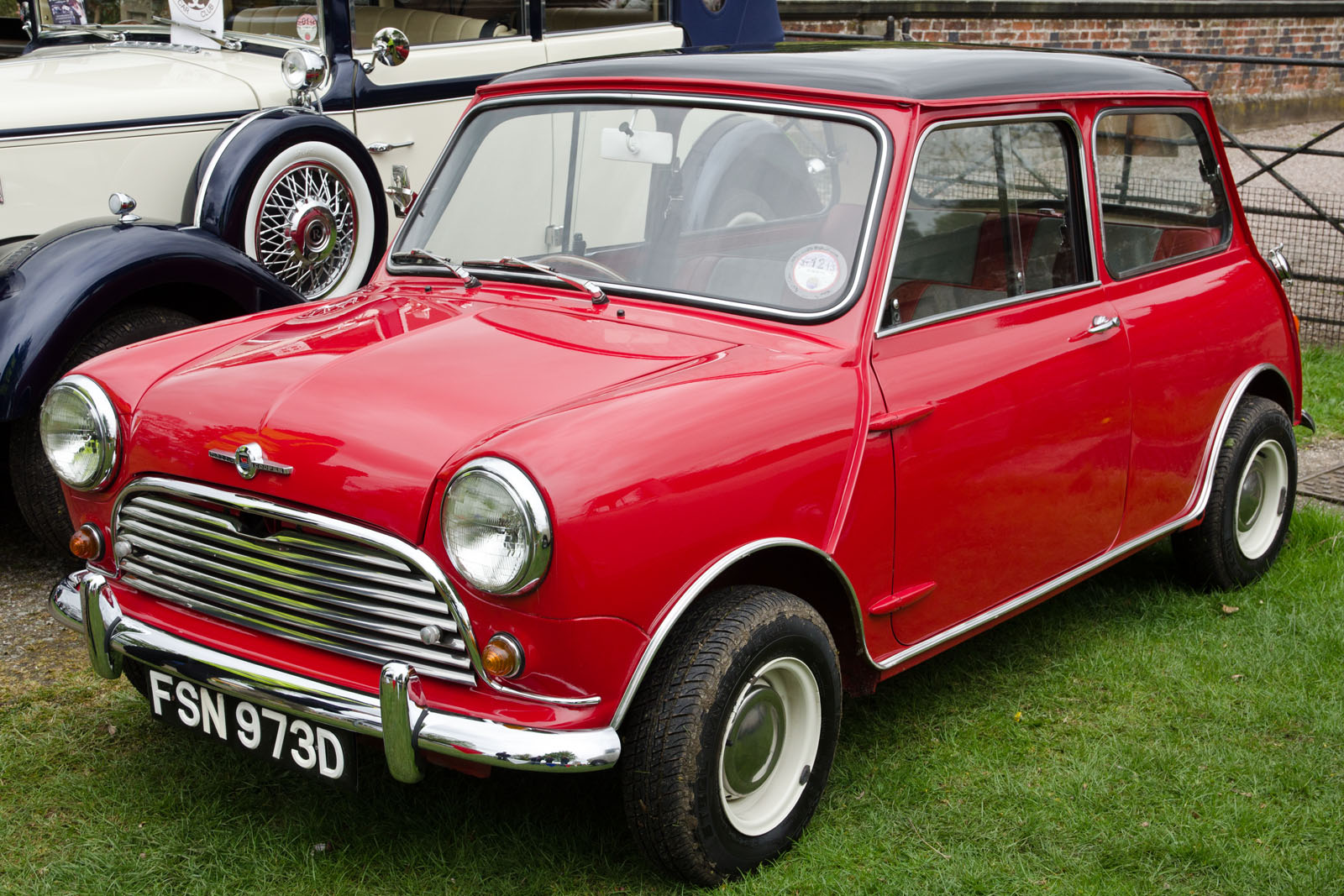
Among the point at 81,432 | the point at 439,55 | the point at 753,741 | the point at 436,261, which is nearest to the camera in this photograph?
the point at 753,741

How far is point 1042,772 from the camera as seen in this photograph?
3553 millimetres

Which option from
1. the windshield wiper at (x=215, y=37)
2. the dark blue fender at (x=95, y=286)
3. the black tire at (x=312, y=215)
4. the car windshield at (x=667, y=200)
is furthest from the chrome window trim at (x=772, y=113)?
the windshield wiper at (x=215, y=37)

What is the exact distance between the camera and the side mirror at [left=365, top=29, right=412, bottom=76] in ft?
17.4

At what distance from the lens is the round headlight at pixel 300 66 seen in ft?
17.6

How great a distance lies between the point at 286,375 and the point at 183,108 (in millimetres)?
→ 2711

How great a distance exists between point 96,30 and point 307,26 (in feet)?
3.61

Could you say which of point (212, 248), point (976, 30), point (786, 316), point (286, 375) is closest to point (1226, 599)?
point (786, 316)

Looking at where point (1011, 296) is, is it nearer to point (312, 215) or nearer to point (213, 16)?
point (312, 215)

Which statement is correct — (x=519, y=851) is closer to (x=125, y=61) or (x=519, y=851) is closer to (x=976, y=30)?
(x=125, y=61)

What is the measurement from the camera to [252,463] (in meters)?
2.80

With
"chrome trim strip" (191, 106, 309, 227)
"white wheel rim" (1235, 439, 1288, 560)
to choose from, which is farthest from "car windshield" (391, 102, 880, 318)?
"white wheel rim" (1235, 439, 1288, 560)

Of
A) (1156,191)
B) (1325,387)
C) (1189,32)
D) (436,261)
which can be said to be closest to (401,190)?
(436,261)

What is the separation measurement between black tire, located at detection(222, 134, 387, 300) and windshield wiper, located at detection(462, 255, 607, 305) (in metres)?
1.67

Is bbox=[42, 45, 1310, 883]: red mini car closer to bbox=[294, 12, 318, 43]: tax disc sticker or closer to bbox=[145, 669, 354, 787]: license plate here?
bbox=[145, 669, 354, 787]: license plate
